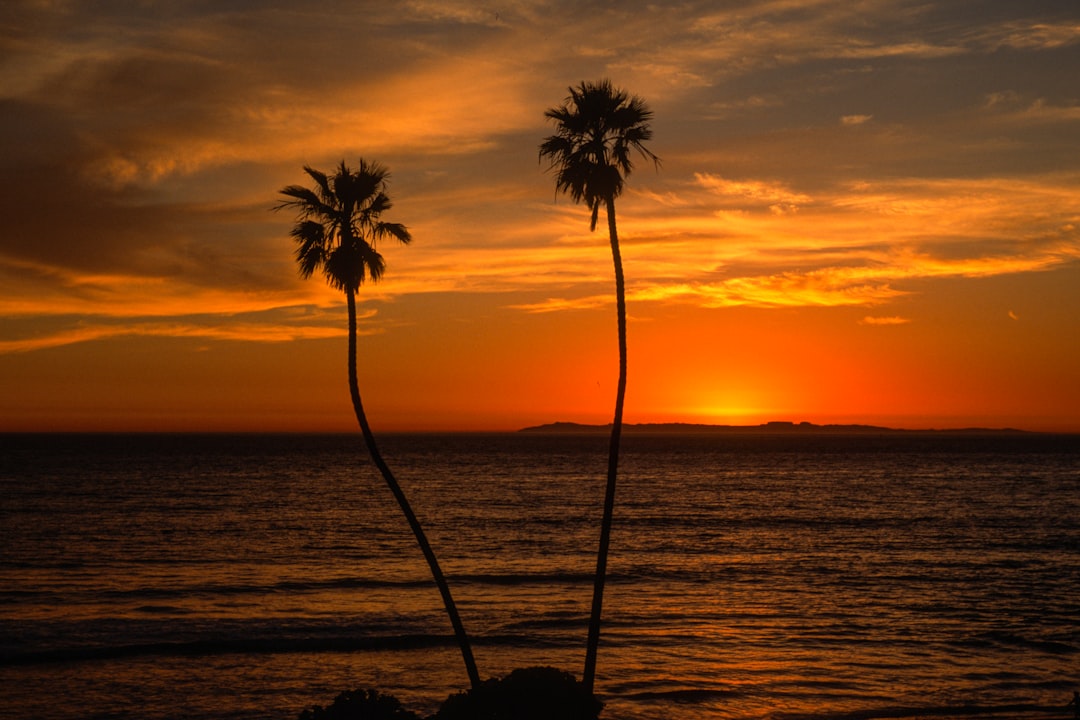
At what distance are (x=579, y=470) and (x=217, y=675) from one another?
4728 inches

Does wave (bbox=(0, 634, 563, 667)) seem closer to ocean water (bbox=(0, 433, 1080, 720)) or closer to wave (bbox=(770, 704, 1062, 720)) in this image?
ocean water (bbox=(0, 433, 1080, 720))

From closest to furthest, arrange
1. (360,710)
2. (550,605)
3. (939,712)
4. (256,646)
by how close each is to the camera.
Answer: (360,710)
(939,712)
(256,646)
(550,605)

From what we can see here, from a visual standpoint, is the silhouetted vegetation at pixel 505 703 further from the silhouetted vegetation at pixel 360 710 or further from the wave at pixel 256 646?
the wave at pixel 256 646

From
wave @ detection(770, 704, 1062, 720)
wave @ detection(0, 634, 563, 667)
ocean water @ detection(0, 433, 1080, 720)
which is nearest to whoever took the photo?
wave @ detection(770, 704, 1062, 720)

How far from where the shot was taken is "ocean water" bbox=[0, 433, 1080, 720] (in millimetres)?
28516

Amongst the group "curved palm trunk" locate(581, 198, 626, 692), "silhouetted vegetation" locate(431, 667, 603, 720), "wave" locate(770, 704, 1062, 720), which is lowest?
"wave" locate(770, 704, 1062, 720)

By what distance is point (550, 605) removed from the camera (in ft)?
136

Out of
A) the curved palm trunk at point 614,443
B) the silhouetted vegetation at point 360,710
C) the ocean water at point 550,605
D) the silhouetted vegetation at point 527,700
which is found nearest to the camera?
the silhouetted vegetation at point 360,710

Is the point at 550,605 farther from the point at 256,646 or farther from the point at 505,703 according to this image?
the point at 505,703

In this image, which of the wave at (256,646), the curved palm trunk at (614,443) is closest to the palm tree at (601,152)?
the curved palm trunk at (614,443)

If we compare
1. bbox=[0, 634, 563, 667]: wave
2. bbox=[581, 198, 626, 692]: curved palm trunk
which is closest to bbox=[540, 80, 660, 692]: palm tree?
bbox=[581, 198, 626, 692]: curved palm trunk

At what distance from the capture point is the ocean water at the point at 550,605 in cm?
2852

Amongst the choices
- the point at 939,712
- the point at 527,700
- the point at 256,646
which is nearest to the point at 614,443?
the point at 527,700

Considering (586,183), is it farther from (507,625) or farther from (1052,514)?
(1052,514)
